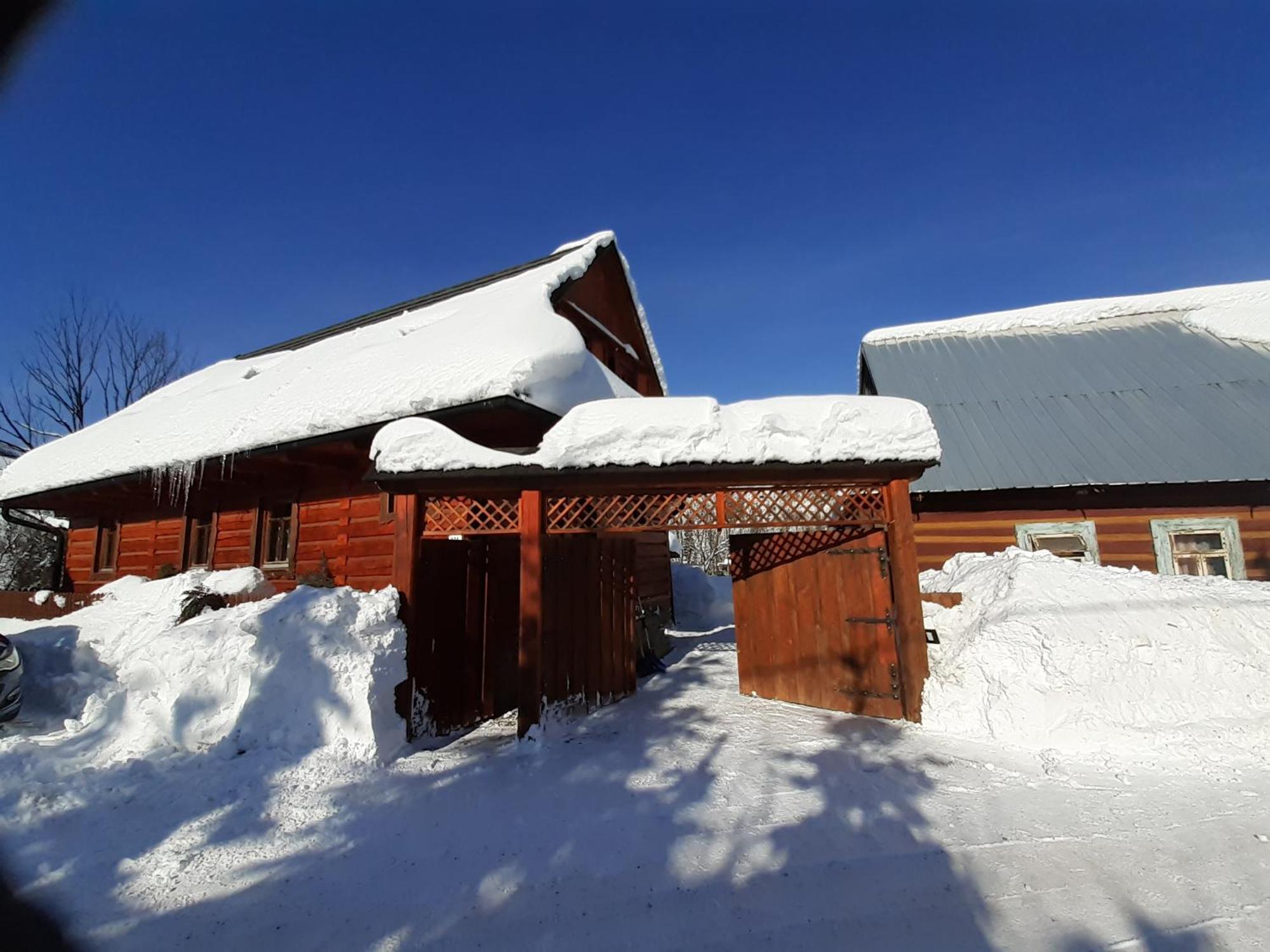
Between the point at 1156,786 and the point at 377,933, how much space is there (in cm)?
509

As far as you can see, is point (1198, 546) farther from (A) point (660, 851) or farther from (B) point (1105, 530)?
(A) point (660, 851)

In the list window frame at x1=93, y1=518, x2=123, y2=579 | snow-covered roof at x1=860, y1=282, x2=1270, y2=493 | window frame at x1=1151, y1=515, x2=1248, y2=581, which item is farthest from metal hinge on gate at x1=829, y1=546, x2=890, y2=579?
window frame at x1=93, y1=518, x2=123, y2=579

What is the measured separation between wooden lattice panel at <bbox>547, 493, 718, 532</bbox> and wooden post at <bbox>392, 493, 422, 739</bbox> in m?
1.36

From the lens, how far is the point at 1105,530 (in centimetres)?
934

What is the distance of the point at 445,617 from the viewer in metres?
6.22

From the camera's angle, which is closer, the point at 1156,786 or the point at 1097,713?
the point at 1156,786

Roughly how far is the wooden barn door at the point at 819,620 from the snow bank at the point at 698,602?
7635mm

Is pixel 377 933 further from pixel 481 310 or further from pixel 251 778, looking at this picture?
pixel 481 310

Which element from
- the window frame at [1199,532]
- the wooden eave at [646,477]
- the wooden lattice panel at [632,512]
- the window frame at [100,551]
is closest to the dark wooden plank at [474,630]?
the wooden eave at [646,477]

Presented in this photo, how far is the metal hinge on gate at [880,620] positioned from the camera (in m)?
6.04

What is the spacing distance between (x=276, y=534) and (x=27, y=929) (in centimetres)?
844

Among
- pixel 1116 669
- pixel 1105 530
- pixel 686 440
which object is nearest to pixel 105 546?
pixel 686 440

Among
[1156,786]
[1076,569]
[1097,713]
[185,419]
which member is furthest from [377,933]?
[185,419]

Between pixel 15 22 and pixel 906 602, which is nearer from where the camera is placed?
pixel 15 22
